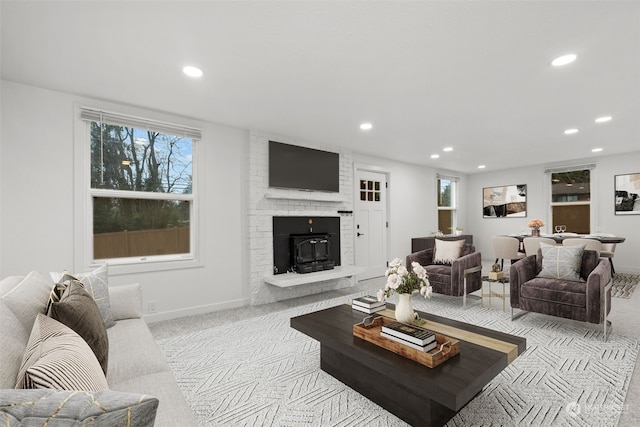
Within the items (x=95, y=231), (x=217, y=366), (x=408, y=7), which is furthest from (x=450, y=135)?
(x=95, y=231)

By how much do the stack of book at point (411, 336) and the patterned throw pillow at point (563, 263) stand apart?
2461mm

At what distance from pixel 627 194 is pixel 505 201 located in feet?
7.33

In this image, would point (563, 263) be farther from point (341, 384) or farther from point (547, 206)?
point (547, 206)

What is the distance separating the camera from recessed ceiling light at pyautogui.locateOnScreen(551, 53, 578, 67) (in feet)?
8.00

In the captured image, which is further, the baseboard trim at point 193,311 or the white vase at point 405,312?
the baseboard trim at point 193,311

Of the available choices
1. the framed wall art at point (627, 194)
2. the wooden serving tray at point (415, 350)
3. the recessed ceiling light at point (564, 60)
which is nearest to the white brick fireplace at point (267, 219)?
the wooden serving tray at point (415, 350)

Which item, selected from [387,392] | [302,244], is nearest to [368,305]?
[387,392]

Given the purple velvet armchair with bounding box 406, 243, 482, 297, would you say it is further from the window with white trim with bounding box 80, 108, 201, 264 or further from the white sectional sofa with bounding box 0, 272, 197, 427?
the white sectional sofa with bounding box 0, 272, 197, 427

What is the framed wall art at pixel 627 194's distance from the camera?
6086 millimetres

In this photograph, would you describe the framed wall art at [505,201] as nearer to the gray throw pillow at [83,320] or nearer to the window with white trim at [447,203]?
the window with white trim at [447,203]

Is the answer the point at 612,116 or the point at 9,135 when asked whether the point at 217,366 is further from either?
the point at 612,116

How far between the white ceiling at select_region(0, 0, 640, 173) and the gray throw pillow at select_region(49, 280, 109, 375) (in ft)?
5.55

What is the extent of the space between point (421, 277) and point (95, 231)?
334cm

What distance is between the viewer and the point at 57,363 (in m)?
0.90
